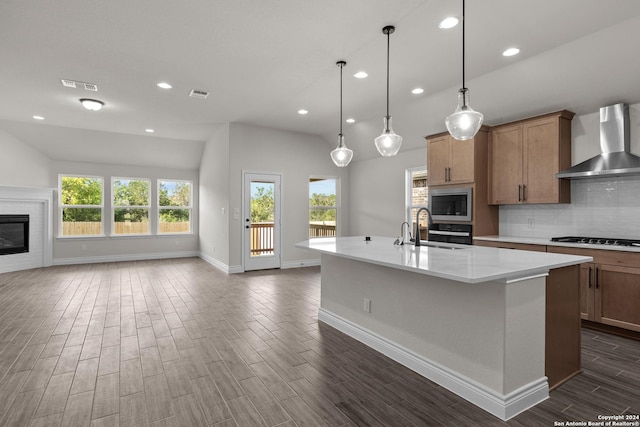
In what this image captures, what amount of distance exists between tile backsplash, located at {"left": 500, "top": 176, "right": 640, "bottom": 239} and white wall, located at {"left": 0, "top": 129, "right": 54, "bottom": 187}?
926 centimetres

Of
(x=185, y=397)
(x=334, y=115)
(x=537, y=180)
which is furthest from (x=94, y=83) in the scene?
(x=537, y=180)

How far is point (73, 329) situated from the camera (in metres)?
3.51

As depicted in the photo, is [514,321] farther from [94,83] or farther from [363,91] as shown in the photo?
[94,83]

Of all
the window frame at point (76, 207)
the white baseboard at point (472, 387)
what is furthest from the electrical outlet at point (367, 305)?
the window frame at point (76, 207)

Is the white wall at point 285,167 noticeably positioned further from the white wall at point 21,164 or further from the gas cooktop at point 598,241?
the gas cooktop at point 598,241

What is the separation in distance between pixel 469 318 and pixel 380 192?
509 centimetres

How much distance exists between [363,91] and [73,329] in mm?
4476

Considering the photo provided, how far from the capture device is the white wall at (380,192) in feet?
21.9

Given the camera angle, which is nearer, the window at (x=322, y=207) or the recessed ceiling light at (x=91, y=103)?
the recessed ceiling light at (x=91, y=103)

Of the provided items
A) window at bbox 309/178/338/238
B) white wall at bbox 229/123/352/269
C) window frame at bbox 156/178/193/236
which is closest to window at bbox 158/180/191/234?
window frame at bbox 156/178/193/236

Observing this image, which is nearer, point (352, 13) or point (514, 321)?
point (514, 321)

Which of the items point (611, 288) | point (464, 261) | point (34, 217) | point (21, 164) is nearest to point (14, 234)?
point (34, 217)

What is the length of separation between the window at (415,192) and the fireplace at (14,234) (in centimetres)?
780

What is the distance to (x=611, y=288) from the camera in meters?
3.38
